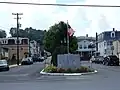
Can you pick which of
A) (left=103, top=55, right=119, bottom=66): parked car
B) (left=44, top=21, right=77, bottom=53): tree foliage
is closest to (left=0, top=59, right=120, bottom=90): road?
(left=44, top=21, right=77, bottom=53): tree foliage

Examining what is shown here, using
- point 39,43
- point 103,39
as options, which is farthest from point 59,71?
point 39,43

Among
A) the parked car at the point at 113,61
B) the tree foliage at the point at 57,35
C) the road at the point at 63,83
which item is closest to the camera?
the road at the point at 63,83

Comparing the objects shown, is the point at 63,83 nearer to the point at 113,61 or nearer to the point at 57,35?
the point at 113,61

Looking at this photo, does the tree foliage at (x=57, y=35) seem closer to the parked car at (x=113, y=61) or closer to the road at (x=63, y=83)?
the parked car at (x=113, y=61)

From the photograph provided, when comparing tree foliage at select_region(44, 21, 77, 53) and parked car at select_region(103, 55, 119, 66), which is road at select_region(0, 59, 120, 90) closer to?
tree foliage at select_region(44, 21, 77, 53)

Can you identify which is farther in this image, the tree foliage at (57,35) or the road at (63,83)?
the tree foliage at (57,35)

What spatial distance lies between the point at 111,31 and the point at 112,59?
179 feet

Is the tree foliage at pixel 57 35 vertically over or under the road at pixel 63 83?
over

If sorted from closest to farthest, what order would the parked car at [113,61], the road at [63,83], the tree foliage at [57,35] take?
1. the road at [63,83]
2. the tree foliage at [57,35]
3. the parked car at [113,61]

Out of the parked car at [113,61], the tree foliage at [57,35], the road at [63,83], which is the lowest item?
the road at [63,83]

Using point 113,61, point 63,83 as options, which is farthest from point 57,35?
point 63,83

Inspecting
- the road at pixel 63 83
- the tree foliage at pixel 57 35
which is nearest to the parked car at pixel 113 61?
the tree foliage at pixel 57 35

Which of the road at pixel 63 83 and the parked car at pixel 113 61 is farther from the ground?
the parked car at pixel 113 61

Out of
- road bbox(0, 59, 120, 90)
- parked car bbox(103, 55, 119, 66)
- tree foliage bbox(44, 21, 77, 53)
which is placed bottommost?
road bbox(0, 59, 120, 90)
